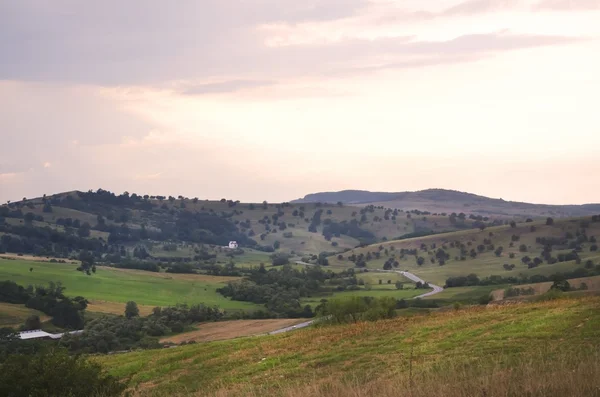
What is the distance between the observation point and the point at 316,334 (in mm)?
31281

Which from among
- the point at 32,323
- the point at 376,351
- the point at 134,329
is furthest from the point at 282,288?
the point at 376,351

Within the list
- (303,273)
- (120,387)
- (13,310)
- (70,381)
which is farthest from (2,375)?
(303,273)

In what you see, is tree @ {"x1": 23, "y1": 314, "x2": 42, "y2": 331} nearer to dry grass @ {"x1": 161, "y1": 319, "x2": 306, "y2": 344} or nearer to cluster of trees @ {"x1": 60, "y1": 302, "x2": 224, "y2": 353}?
cluster of trees @ {"x1": 60, "y1": 302, "x2": 224, "y2": 353}

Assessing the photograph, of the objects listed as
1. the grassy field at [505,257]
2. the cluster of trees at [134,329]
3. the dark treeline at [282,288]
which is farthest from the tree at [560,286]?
the grassy field at [505,257]

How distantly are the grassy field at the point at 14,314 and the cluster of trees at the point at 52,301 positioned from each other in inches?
61.7

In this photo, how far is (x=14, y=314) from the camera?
3755 inches

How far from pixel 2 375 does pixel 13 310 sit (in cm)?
8917

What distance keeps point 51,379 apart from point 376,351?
11482mm

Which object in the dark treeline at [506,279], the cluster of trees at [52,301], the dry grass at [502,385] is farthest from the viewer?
the dark treeline at [506,279]

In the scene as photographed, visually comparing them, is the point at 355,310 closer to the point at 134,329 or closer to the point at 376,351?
the point at 376,351

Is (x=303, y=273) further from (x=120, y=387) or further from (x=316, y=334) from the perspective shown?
(x=120, y=387)

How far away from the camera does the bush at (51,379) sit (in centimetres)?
1602

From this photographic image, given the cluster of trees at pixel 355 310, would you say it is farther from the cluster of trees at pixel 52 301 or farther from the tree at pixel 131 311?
the cluster of trees at pixel 52 301

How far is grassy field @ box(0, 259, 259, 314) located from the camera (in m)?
125
